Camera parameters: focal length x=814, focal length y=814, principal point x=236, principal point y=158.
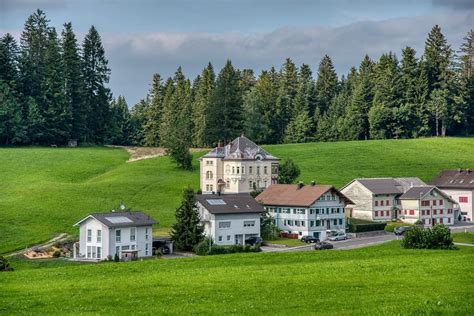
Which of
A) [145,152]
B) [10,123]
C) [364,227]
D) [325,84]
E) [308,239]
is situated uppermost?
[325,84]

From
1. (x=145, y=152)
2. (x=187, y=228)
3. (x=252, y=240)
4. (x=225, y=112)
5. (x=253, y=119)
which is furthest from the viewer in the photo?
(x=253, y=119)

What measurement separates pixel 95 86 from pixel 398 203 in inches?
2804

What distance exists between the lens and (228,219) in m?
85.6

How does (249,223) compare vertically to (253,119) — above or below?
below

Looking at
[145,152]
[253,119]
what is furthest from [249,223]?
[253,119]

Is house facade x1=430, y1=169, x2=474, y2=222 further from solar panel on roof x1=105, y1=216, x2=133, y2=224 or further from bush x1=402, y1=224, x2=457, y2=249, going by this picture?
solar panel on roof x1=105, y1=216, x2=133, y2=224

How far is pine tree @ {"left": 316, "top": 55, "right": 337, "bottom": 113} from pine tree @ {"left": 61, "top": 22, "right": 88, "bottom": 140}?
4981 cm

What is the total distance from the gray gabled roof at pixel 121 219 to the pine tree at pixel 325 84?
311ft

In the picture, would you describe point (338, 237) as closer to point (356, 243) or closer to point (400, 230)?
point (356, 243)

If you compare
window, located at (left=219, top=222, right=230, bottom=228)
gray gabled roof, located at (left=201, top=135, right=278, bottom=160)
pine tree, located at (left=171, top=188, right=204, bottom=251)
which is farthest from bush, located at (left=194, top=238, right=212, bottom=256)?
gray gabled roof, located at (left=201, top=135, right=278, bottom=160)

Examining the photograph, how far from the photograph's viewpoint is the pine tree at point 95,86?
151 metres

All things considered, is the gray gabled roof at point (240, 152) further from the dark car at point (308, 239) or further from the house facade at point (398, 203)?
the dark car at point (308, 239)

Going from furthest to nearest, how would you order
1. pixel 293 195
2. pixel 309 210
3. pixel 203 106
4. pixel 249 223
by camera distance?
1. pixel 203 106
2. pixel 293 195
3. pixel 309 210
4. pixel 249 223

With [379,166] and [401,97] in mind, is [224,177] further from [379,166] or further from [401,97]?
[401,97]
